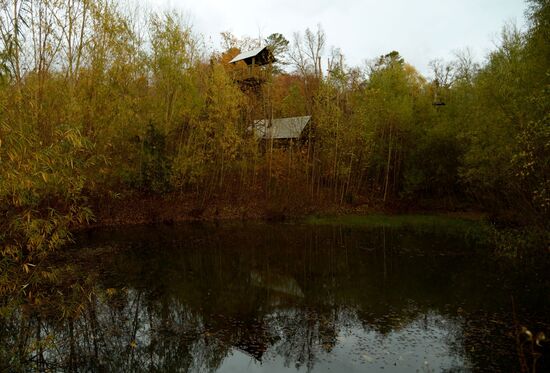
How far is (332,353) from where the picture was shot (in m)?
6.19

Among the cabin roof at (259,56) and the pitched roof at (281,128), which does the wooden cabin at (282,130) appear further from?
the cabin roof at (259,56)

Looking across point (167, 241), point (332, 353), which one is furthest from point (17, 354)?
point (167, 241)

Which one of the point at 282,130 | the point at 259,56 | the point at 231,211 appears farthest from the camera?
the point at 282,130

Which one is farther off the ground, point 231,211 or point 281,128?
point 281,128

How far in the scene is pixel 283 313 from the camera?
8.01 meters

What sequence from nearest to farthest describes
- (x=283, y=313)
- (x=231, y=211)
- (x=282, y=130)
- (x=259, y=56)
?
Answer: (x=283, y=313) → (x=231, y=211) → (x=259, y=56) → (x=282, y=130)

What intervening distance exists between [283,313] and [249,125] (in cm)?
1734

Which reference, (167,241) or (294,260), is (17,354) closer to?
(294,260)

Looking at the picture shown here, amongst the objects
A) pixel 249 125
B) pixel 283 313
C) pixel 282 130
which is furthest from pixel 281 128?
pixel 283 313

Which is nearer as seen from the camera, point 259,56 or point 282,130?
point 259,56

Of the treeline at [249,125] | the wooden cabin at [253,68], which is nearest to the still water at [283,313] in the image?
the treeline at [249,125]

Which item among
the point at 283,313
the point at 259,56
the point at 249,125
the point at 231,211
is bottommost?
the point at 283,313

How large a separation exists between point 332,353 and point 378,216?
1801cm

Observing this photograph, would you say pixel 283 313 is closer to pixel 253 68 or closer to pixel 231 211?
pixel 231 211
